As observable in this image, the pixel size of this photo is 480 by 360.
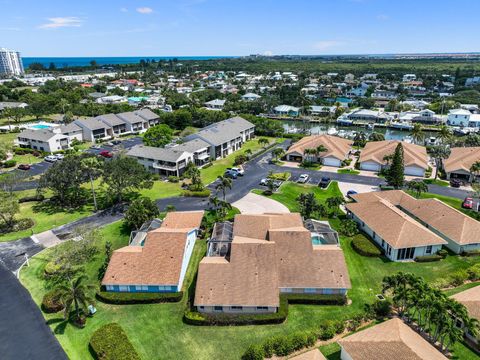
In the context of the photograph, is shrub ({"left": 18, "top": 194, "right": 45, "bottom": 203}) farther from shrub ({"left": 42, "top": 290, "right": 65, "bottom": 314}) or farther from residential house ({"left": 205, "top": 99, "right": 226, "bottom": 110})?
residential house ({"left": 205, "top": 99, "right": 226, "bottom": 110})

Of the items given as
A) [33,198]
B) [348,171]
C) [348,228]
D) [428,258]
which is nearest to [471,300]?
[428,258]

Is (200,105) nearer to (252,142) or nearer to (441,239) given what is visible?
(252,142)

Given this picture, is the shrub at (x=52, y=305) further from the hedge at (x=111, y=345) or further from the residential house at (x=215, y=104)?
the residential house at (x=215, y=104)

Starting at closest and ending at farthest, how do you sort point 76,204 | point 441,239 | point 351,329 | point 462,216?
point 351,329 → point 441,239 → point 462,216 → point 76,204

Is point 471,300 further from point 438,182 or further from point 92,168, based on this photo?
point 92,168

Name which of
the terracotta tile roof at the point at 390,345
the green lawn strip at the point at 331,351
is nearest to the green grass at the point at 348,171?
the terracotta tile roof at the point at 390,345

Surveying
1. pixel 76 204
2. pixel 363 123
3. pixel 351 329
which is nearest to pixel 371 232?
pixel 351 329
